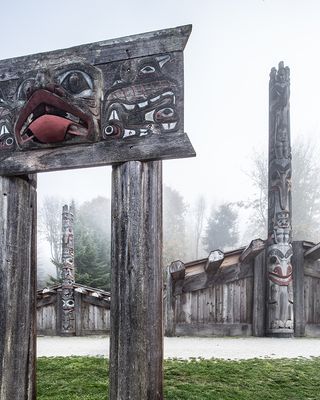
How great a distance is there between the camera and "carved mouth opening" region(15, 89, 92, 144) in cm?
245

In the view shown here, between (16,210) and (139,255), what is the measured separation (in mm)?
992

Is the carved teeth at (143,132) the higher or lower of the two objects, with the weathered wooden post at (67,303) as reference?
higher

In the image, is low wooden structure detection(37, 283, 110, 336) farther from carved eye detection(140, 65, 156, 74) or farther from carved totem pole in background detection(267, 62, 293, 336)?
carved eye detection(140, 65, 156, 74)

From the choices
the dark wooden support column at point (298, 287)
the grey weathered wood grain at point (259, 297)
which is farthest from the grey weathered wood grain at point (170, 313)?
the dark wooden support column at point (298, 287)

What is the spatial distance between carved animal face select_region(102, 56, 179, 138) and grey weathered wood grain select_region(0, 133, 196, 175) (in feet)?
0.22

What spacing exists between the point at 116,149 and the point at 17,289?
1.20 meters

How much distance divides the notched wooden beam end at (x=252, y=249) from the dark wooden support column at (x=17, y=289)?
18.8 feet

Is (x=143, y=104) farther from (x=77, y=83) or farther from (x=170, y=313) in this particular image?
(x=170, y=313)

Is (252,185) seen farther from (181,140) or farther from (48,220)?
(181,140)

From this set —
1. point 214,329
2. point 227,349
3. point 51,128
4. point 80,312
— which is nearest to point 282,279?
point 214,329

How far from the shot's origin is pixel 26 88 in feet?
8.43

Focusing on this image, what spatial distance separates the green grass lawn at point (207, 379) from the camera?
3453mm

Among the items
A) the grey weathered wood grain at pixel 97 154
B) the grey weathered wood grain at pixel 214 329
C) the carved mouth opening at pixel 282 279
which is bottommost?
the grey weathered wood grain at pixel 214 329

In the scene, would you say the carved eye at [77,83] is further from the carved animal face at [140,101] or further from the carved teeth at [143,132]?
the carved teeth at [143,132]
